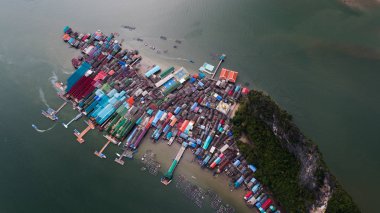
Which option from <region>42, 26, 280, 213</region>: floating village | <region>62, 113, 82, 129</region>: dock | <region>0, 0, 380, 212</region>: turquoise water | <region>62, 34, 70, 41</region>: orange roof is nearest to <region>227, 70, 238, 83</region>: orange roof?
<region>42, 26, 280, 213</region>: floating village

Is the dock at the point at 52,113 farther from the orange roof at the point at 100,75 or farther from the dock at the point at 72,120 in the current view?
the orange roof at the point at 100,75

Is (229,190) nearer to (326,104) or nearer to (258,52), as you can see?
(326,104)

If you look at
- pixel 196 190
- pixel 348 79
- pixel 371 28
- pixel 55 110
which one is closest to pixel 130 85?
pixel 55 110

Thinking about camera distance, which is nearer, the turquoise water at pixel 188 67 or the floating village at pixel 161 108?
the floating village at pixel 161 108

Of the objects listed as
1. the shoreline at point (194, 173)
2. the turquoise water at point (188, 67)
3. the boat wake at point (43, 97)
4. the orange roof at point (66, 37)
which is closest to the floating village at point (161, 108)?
the shoreline at point (194, 173)

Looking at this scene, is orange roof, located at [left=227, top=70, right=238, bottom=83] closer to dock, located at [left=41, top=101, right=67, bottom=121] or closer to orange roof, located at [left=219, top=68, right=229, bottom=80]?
orange roof, located at [left=219, top=68, right=229, bottom=80]
